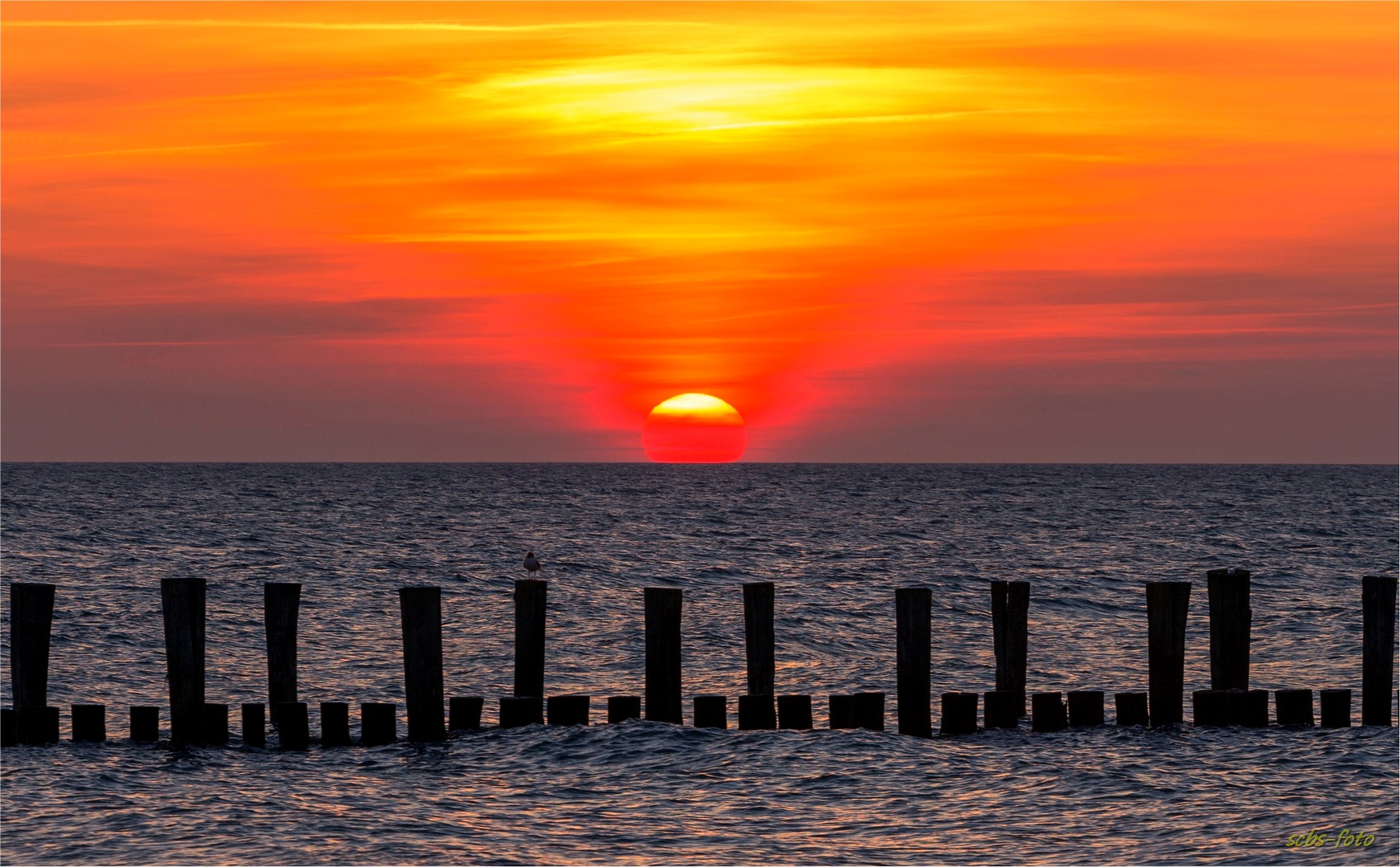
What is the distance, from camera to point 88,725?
17000 mm

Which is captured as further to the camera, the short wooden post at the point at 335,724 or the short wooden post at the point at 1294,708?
the short wooden post at the point at 1294,708

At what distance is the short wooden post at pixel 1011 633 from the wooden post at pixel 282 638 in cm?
767

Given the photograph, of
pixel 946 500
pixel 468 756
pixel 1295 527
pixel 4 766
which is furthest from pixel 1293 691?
pixel 946 500

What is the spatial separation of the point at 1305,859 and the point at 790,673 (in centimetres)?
1268

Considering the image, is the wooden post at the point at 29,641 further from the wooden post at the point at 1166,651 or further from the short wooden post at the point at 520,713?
the wooden post at the point at 1166,651

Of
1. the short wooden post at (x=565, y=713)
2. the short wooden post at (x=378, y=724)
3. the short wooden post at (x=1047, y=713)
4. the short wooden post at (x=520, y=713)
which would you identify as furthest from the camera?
the short wooden post at (x=1047, y=713)

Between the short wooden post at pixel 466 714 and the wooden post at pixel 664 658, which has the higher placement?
the wooden post at pixel 664 658

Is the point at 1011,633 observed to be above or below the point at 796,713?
above

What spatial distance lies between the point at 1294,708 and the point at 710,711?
21.1ft

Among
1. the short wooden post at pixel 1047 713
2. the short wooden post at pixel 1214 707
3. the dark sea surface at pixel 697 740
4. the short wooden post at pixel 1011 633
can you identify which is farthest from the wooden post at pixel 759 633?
the short wooden post at pixel 1214 707

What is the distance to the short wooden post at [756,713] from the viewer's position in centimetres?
1712

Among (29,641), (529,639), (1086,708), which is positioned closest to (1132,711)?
(1086,708)

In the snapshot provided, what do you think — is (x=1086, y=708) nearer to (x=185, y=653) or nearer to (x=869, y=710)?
(x=869, y=710)

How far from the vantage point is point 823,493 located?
399 ft
